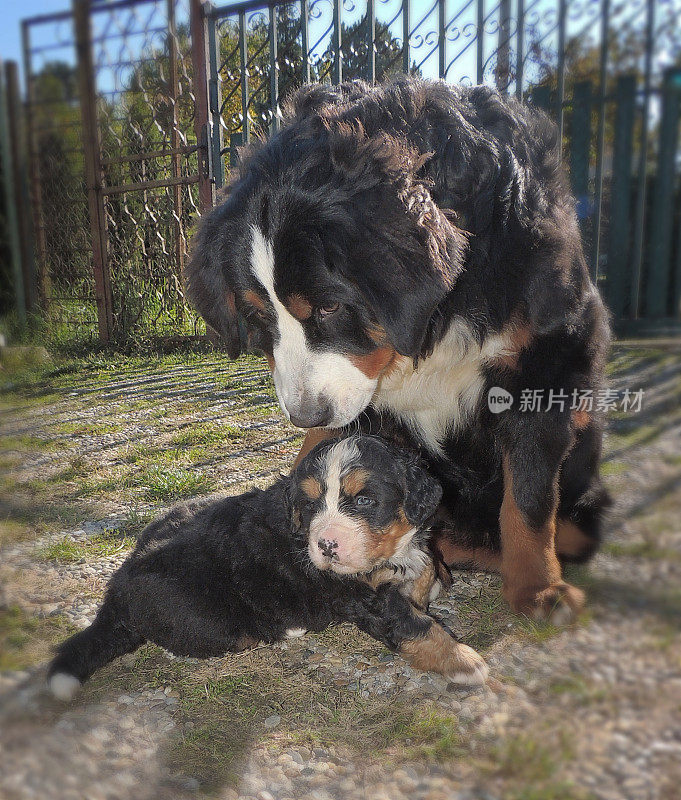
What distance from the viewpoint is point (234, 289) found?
2.08 metres

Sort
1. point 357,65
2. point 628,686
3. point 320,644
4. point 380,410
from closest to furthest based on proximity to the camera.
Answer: point 628,686 → point 320,644 → point 380,410 → point 357,65

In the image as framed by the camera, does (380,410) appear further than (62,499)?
No

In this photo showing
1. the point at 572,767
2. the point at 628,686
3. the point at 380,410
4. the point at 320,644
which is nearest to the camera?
the point at 628,686

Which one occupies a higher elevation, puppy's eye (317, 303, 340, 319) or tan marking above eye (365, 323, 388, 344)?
puppy's eye (317, 303, 340, 319)

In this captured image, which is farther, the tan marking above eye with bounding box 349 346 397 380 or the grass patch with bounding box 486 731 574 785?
the tan marking above eye with bounding box 349 346 397 380

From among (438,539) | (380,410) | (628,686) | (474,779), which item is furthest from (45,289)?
(438,539)

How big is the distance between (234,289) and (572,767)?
1668mm

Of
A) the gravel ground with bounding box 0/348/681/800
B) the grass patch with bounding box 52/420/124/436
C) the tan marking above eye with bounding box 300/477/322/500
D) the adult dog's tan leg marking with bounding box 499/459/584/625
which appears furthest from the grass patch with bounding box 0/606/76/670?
the grass patch with bounding box 52/420/124/436

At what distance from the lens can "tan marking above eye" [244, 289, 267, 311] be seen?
1.95 m

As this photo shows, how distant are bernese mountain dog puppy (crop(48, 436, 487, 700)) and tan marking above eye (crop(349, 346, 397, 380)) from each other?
0.28 meters

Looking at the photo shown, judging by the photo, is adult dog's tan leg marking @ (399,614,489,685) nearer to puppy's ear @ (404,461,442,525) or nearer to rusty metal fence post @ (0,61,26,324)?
puppy's ear @ (404,461,442,525)

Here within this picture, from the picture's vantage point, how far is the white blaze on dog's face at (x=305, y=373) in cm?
187

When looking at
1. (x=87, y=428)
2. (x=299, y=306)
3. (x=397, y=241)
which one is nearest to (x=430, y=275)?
(x=397, y=241)

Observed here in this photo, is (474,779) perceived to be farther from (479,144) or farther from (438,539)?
(479,144)
